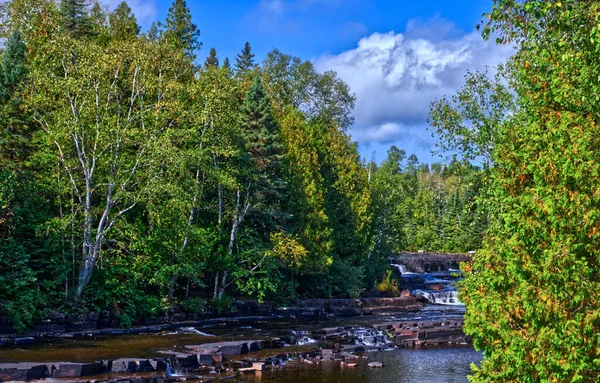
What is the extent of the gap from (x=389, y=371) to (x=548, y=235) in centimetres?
1518

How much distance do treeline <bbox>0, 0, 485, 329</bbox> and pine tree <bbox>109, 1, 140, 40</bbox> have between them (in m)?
0.51

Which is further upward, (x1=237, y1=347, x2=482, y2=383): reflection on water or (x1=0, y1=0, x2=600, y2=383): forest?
(x1=0, y1=0, x2=600, y2=383): forest

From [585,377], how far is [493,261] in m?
2.74

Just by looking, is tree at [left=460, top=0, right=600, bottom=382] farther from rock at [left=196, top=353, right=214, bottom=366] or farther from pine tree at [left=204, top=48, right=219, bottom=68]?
pine tree at [left=204, top=48, right=219, bottom=68]

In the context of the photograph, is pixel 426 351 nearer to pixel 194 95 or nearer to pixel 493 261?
pixel 493 261

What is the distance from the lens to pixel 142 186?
3438 cm

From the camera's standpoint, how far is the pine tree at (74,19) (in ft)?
173

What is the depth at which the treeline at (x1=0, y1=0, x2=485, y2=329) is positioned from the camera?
32.2 metres

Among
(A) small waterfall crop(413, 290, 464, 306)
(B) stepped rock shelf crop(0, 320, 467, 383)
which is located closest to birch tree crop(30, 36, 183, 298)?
(B) stepped rock shelf crop(0, 320, 467, 383)

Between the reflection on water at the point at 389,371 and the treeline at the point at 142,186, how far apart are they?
7.18 meters

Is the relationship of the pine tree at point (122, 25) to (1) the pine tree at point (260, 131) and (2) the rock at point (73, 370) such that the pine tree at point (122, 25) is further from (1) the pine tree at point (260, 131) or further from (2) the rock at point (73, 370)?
(2) the rock at point (73, 370)

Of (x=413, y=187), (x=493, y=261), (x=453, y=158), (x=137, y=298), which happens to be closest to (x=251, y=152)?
(x=137, y=298)

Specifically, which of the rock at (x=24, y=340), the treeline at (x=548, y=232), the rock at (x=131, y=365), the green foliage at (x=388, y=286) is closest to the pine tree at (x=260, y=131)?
the green foliage at (x=388, y=286)

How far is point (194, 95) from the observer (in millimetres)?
39594
